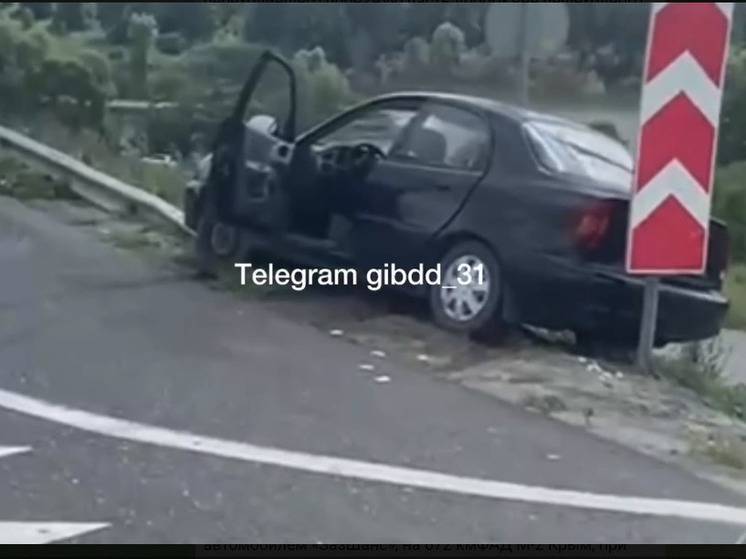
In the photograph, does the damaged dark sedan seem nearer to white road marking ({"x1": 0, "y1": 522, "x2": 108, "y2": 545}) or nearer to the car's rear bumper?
the car's rear bumper

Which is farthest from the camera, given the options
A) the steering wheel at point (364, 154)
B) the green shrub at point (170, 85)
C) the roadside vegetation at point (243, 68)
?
the green shrub at point (170, 85)

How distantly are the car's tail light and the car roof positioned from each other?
94 cm

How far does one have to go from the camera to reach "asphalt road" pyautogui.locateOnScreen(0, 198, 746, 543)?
565 centimetres

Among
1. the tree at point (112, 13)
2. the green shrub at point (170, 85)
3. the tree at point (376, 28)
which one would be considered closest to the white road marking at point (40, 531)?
the tree at point (376, 28)

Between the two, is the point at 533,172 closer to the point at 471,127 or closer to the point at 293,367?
the point at 471,127

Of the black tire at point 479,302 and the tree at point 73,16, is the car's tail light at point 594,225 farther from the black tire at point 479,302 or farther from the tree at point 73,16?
the tree at point 73,16

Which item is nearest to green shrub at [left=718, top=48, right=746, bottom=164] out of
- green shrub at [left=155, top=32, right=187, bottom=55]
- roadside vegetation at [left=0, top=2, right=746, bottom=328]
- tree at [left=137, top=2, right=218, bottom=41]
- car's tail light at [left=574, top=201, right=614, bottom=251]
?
roadside vegetation at [left=0, top=2, right=746, bottom=328]

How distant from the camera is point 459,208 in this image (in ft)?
29.7

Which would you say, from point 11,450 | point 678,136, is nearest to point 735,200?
point 678,136

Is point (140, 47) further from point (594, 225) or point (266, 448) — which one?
point (266, 448)

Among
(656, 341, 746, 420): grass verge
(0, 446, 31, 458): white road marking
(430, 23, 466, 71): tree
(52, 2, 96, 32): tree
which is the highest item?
(430, 23, 466, 71): tree

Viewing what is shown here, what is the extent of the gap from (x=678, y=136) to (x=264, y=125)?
339 cm

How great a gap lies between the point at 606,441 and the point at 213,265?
4063 millimetres

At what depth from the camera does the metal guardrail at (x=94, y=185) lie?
12.1 m
